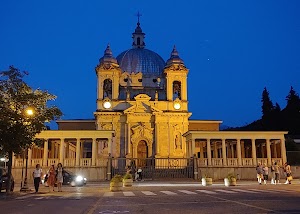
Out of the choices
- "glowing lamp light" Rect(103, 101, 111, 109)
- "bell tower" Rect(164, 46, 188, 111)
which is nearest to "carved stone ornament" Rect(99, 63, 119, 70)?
"glowing lamp light" Rect(103, 101, 111, 109)

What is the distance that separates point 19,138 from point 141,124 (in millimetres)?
32560

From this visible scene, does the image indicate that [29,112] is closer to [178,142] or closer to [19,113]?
[19,113]

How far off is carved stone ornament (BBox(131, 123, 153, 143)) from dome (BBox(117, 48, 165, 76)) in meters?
12.5

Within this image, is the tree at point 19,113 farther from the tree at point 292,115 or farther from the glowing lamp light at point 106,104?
the tree at point 292,115

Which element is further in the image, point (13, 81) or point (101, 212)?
point (13, 81)

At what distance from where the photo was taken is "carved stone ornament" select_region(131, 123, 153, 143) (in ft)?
182

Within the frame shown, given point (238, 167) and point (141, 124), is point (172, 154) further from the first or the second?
point (238, 167)

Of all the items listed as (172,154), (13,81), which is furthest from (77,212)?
(172,154)

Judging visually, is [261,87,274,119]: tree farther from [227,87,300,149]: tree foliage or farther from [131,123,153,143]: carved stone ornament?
[131,123,153,143]: carved stone ornament

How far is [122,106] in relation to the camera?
57.0 metres

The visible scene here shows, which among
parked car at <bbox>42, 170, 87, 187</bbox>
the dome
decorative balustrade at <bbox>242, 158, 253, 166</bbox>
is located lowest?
parked car at <bbox>42, 170, 87, 187</bbox>

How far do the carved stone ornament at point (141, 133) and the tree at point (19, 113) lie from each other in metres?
29.3

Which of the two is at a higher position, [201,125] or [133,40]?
[133,40]

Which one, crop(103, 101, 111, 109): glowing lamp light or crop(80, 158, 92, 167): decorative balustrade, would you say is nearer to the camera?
crop(80, 158, 92, 167): decorative balustrade
